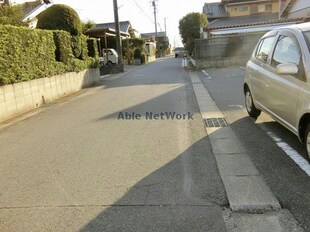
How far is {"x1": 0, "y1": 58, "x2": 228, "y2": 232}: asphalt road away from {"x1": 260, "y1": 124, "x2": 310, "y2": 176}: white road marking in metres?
1.06

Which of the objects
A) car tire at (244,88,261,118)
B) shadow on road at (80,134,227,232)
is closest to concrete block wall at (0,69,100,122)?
shadow on road at (80,134,227,232)

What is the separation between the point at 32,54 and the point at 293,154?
777 cm

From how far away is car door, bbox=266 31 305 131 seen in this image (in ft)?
14.1

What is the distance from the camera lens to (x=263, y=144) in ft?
16.8

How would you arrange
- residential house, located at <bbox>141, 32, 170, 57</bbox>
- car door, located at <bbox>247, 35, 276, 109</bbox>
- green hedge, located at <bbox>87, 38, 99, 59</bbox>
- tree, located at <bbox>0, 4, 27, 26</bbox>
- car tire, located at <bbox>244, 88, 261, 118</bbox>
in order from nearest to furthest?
car door, located at <bbox>247, 35, 276, 109</bbox> → car tire, located at <bbox>244, 88, 261, 118</bbox> → tree, located at <bbox>0, 4, 27, 26</bbox> → green hedge, located at <bbox>87, 38, 99, 59</bbox> → residential house, located at <bbox>141, 32, 170, 57</bbox>

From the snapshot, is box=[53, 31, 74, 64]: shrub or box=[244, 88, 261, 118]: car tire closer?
box=[244, 88, 261, 118]: car tire

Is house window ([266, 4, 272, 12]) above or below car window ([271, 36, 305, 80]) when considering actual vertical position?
above

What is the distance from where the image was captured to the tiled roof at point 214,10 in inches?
1569

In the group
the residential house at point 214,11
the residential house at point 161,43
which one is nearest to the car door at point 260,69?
the residential house at point 214,11

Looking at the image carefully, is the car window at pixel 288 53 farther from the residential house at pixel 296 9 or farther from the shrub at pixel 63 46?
the residential house at pixel 296 9

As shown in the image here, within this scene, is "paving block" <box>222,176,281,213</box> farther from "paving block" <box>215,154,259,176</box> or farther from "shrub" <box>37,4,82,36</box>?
"shrub" <box>37,4,82,36</box>

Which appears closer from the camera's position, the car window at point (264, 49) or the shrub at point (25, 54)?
the car window at point (264, 49)

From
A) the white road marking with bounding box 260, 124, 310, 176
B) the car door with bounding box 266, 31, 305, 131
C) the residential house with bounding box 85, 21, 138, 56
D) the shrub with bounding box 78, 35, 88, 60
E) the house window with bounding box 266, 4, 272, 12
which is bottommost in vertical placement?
the white road marking with bounding box 260, 124, 310, 176

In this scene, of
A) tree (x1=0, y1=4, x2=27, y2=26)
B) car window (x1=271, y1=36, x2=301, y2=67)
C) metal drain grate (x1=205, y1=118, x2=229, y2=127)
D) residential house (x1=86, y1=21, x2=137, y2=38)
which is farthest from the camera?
residential house (x1=86, y1=21, x2=137, y2=38)
